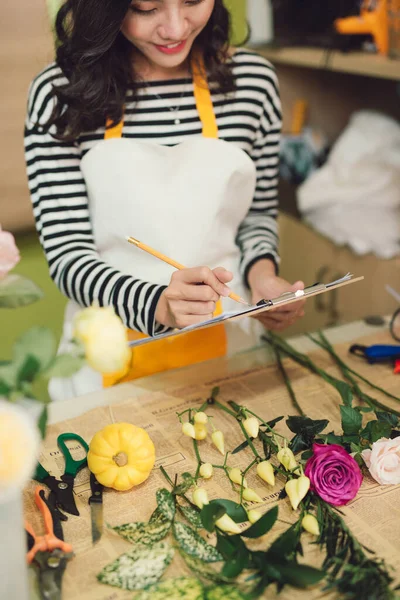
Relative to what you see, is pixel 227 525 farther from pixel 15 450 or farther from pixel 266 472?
pixel 15 450

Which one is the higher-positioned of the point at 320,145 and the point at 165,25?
the point at 165,25

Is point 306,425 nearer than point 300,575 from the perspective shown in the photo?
No

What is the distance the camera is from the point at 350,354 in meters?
1.10

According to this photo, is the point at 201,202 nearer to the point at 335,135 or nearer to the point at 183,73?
the point at 183,73

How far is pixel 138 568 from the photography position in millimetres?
677

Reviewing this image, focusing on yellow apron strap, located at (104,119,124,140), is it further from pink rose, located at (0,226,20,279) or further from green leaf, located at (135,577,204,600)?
green leaf, located at (135,577,204,600)

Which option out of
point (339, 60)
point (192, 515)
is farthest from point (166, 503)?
point (339, 60)

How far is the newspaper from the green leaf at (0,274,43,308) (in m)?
0.27

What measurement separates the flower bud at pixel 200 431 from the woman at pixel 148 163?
192 millimetres

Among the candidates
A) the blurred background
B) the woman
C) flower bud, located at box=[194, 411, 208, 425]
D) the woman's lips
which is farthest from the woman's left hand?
the blurred background

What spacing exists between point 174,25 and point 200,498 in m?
0.66

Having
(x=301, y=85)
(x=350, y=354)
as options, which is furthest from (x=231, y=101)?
(x=301, y=85)

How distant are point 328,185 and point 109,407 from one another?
46.1 inches

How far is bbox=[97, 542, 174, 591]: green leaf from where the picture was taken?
2.18ft
